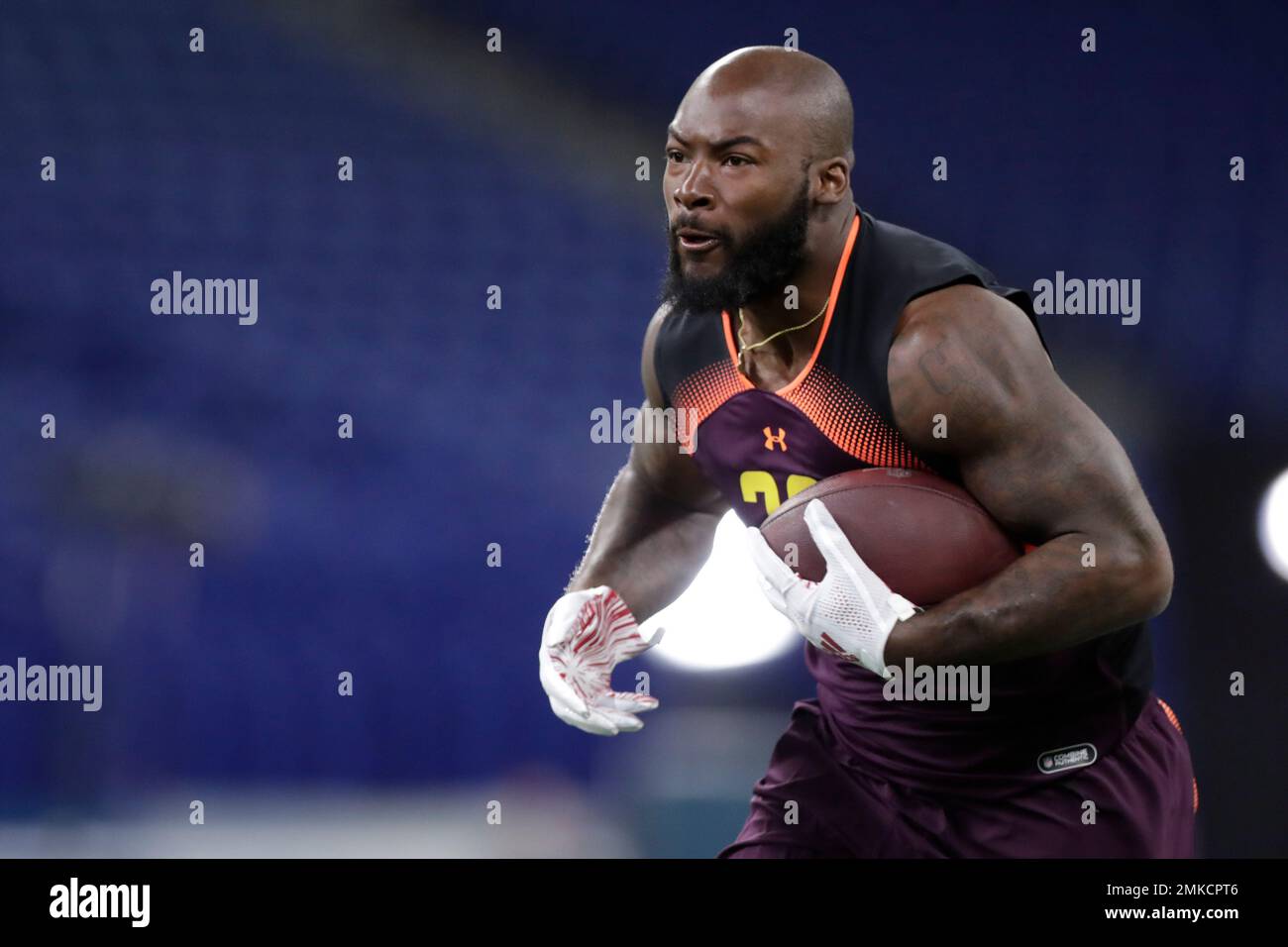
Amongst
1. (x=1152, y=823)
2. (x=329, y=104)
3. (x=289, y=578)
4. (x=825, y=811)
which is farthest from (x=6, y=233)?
(x=1152, y=823)

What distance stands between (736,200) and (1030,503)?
66 cm

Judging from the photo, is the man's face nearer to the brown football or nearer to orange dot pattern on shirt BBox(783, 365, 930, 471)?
orange dot pattern on shirt BBox(783, 365, 930, 471)

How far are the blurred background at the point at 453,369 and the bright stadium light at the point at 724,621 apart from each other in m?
0.01

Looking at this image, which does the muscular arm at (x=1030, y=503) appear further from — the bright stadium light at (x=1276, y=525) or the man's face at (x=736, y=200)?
the bright stadium light at (x=1276, y=525)

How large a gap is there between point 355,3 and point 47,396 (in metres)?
1.53

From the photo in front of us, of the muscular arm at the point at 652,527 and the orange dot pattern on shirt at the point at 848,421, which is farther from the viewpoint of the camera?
the muscular arm at the point at 652,527

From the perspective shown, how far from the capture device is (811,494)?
2225mm

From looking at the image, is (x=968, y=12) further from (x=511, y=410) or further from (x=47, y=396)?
(x=47, y=396)

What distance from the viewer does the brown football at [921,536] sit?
2141 mm

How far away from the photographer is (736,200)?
2.30m
